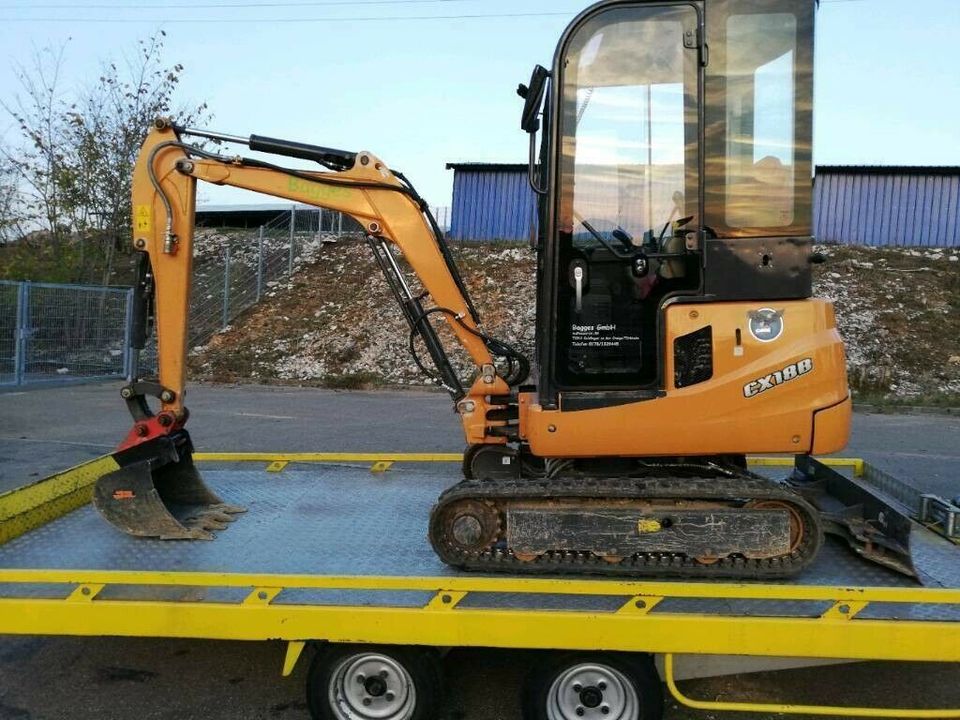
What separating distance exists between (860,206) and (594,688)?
23804 mm

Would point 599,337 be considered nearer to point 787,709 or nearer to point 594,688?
point 594,688

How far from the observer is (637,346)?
12.3 feet

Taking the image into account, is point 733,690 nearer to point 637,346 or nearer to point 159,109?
point 637,346

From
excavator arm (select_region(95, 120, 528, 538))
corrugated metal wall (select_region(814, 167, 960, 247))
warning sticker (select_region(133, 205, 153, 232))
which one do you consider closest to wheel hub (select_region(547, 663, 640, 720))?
excavator arm (select_region(95, 120, 528, 538))

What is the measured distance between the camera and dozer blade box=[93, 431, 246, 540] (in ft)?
14.0

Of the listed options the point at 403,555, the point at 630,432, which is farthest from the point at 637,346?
the point at 403,555

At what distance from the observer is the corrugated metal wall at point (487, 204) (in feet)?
79.6

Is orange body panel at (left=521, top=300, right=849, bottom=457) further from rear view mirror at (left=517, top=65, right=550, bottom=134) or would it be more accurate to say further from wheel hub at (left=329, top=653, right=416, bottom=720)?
wheel hub at (left=329, top=653, right=416, bottom=720)

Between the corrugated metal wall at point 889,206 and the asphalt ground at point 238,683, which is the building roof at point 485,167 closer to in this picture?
the corrugated metal wall at point 889,206

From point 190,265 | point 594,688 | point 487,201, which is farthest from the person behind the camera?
point 487,201

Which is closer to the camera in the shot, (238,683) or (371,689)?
(371,689)

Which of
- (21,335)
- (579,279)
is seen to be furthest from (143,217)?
(21,335)

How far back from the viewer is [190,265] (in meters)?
4.59

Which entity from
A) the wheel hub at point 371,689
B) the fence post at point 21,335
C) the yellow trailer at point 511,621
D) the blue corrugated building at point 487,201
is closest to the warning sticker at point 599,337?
the yellow trailer at point 511,621
